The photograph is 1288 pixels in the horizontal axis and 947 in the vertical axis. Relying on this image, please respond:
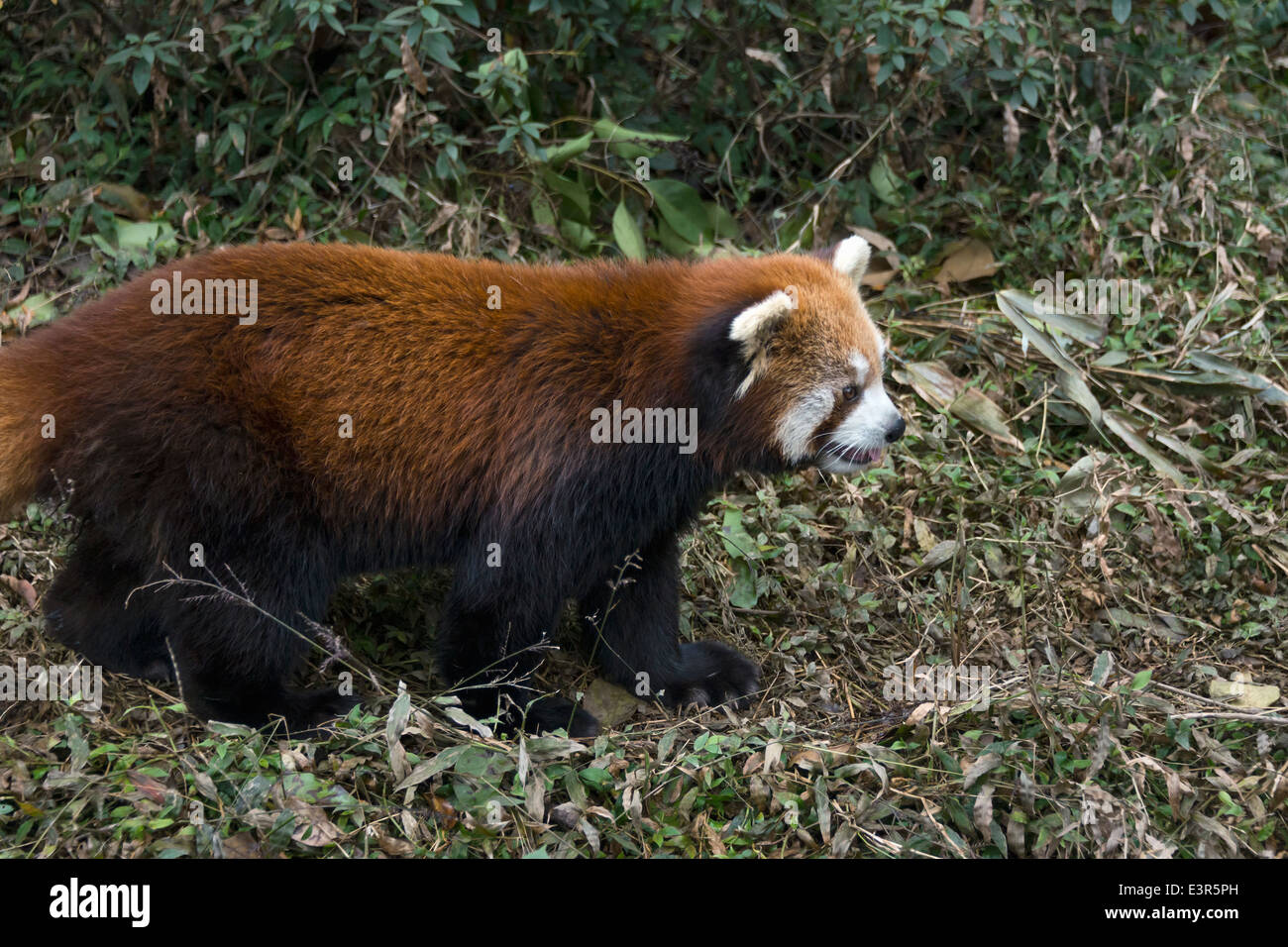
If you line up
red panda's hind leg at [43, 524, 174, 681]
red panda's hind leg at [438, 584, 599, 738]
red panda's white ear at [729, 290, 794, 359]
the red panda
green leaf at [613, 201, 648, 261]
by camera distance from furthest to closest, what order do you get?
green leaf at [613, 201, 648, 261] < red panda's hind leg at [43, 524, 174, 681] < red panda's hind leg at [438, 584, 599, 738] < red panda's white ear at [729, 290, 794, 359] < the red panda

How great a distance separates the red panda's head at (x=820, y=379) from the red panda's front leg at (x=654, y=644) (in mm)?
697

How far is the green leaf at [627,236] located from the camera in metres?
6.84

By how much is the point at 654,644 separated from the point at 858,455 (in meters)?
1.15

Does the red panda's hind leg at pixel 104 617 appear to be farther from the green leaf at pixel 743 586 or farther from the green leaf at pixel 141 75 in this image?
the green leaf at pixel 141 75

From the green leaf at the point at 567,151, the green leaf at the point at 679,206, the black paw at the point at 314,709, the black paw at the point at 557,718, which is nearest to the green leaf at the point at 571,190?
the green leaf at the point at 567,151

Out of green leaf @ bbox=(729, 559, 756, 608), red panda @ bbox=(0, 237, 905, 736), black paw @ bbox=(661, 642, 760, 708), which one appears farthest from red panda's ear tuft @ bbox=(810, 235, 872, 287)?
black paw @ bbox=(661, 642, 760, 708)

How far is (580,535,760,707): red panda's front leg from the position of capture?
16.7 feet

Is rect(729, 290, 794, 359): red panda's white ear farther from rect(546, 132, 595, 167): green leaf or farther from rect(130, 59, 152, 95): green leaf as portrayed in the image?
rect(130, 59, 152, 95): green leaf

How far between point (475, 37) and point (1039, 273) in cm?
343

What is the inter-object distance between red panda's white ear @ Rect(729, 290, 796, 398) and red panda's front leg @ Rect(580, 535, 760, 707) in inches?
32.4

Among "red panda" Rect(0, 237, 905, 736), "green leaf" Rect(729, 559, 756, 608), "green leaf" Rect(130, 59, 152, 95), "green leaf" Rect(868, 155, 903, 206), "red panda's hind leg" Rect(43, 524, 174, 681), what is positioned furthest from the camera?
"green leaf" Rect(868, 155, 903, 206)

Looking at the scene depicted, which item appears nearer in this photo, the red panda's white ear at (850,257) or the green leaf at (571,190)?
the red panda's white ear at (850,257)

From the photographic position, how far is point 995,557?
5727 mm

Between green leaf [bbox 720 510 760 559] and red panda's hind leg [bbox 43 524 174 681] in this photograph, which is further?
green leaf [bbox 720 510 760 559]
